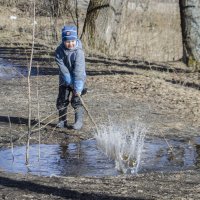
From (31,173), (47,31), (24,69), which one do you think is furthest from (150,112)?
(47,31)

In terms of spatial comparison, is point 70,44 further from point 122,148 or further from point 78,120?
point 122,148

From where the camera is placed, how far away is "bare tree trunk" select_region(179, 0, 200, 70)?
60.5 ft

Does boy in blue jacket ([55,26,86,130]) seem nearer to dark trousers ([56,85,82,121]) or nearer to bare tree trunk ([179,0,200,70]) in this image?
dark trousers ([56,85,82,121])

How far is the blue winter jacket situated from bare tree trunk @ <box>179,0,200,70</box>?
852 cm

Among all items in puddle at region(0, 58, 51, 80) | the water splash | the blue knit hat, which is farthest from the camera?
puddle at region(0, 58, 51, 80)

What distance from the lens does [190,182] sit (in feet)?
24.5

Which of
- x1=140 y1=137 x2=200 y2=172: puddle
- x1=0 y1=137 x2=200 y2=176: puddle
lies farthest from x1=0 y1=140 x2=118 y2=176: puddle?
x1=140 y1=137 x2=200 y2=172: puddle

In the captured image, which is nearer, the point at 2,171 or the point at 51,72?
the point at 2,171

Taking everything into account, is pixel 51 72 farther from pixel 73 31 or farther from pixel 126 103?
pixel 73 31

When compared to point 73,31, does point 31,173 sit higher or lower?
lower

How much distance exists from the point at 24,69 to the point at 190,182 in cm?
1142

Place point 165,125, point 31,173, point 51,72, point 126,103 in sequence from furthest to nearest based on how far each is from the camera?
point 51,72, point 126,103, point 165,125, point 31,173

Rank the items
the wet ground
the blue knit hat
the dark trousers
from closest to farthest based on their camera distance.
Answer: the wet ground < the blue knit hat < the dark trousers

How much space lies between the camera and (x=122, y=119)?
37.6ft
